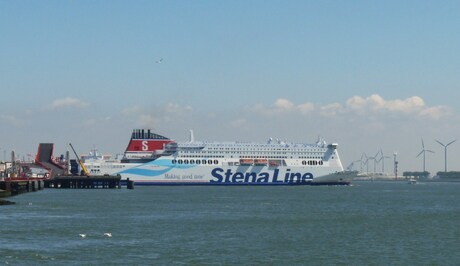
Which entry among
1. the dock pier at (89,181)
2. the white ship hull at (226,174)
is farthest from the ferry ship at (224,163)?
the dock pier at (89,181)

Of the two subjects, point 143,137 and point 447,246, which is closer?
point 447,246

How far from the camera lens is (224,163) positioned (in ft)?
461

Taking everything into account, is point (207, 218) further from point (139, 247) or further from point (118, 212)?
point (139, 247)

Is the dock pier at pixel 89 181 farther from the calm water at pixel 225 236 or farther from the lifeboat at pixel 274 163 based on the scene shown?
the calm water at pixel 225 236

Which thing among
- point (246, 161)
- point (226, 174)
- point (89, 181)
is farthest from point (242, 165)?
point (89, 181)

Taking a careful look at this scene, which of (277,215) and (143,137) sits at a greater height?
(143,137)

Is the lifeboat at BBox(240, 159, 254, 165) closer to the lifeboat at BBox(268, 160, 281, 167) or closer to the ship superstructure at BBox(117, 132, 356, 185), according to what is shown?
the ship superstructure at BBox(117, 132, 356, 185)

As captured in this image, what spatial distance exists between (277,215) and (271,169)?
79288mm

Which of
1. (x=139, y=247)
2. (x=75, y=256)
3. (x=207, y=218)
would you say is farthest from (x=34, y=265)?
(x=207, y=218)

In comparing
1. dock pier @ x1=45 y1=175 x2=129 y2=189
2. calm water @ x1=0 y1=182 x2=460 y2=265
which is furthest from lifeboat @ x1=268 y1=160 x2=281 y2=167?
calm water @ x1=0 y1=182 x2=460 y2=265

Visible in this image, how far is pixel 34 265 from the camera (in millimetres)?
33625

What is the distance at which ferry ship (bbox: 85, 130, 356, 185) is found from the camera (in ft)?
451

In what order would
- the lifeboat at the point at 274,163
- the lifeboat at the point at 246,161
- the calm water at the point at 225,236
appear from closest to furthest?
1. the calm water at the point at 225,236
2. the lifeboat at the point at 246,161
3. the lifeboat at the point at 274,163

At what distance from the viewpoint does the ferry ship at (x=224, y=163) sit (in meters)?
138
